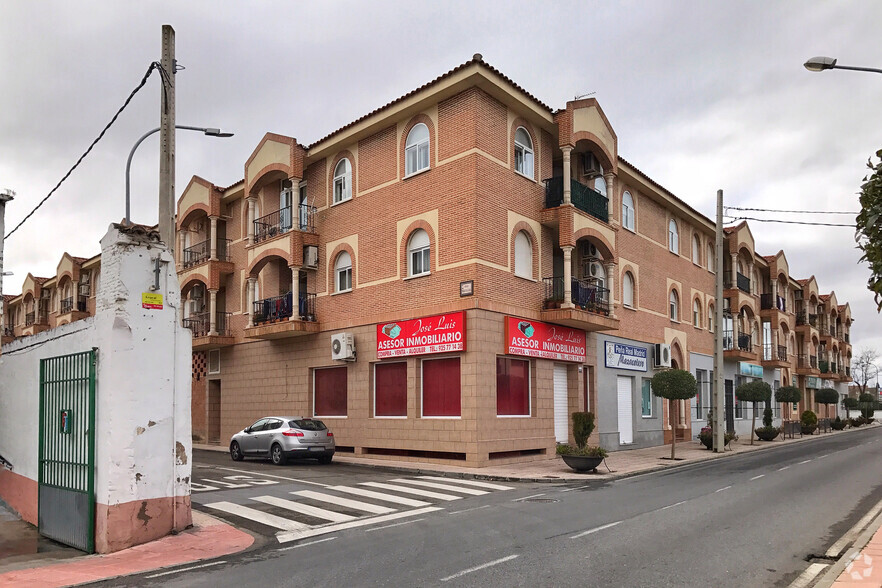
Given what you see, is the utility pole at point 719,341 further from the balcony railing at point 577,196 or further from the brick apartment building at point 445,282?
the balcony railing at point 577,196

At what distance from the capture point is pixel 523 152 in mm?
23656

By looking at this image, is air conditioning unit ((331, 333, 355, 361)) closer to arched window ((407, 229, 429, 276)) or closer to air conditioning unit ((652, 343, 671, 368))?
arched window ((407, 229, 429, 276))

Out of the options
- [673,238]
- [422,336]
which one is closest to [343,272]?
[422,336]

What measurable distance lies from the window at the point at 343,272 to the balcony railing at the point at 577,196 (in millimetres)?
7135

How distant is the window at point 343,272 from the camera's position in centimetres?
2567

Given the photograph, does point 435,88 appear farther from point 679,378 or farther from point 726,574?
point 726,574

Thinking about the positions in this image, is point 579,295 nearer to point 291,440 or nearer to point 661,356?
point 661,356

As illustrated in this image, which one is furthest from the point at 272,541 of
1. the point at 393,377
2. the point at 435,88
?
the point at 435,88

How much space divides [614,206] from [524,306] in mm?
7519

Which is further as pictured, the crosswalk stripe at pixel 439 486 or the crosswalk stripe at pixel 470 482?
the crosswalk stripe at pixel 470 482

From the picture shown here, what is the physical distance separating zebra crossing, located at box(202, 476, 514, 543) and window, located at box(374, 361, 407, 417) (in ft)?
20.4

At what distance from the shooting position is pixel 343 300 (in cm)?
2556

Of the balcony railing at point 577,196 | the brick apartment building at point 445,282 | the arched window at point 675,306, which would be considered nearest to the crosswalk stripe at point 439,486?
the brick apartment building at point 445,282

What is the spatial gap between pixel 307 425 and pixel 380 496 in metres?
7.97
